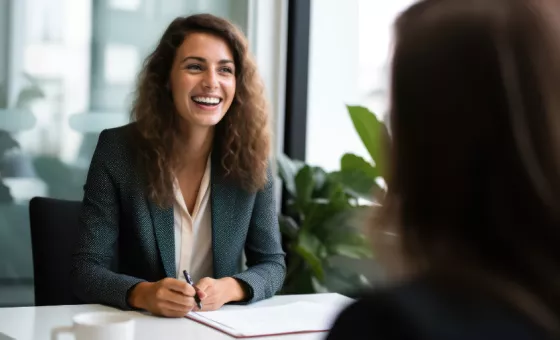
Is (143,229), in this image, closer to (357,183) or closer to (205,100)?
(205,100)

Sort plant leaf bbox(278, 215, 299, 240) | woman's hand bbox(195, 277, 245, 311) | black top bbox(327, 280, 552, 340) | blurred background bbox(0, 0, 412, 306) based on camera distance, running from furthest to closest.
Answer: plant leaf bbox(278, 215, 299, 240) → blurred background bbox(0, 0, 412, 306) → woman's hand bbox(195, 277, 245, 311) → black top bbox(327, 280, 552, 340)

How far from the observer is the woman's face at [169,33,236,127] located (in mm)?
2355

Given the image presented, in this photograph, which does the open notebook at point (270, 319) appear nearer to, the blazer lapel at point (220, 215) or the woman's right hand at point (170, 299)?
the woman's right hand at point (170, 299)

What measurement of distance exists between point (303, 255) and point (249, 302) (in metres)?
1.36

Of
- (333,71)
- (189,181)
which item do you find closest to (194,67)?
(189,181)

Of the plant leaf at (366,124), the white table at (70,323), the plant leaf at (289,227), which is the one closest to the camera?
the white table at (70,323)

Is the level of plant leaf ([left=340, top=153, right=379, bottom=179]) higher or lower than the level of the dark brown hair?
lower

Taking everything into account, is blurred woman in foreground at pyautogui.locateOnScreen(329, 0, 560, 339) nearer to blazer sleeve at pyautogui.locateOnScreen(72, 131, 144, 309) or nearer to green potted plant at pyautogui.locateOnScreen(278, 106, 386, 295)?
blazer sleeve at pyautogui.locateOnScreen(72, 131, 144, 309)

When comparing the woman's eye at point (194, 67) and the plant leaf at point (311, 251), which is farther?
the plant leaf at point (311, 251)

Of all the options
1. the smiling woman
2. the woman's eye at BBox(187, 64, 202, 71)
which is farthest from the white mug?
the woman's eye at BBox(187, 64, 202, 71)

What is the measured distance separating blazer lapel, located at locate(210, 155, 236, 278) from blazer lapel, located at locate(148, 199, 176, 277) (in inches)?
4.8

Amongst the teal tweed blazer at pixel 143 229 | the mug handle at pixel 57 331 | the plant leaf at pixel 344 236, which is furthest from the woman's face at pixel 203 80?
the plant leaf at pixel 344 236

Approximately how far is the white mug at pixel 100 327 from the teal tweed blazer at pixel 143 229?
638 mm

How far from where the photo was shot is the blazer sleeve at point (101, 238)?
6.55 feet
